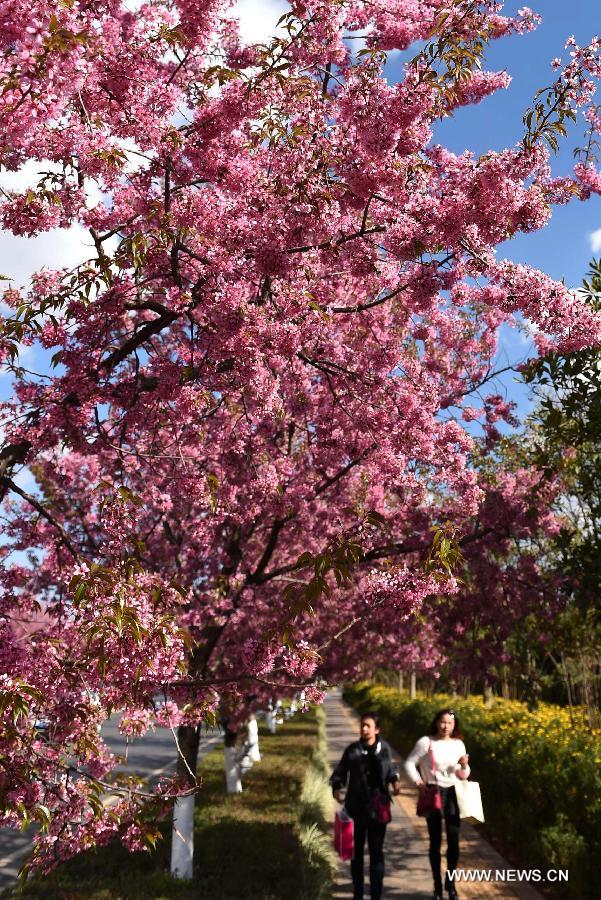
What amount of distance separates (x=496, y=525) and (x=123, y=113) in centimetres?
842

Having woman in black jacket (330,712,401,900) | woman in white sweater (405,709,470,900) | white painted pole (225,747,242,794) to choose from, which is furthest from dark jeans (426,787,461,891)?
white painted pole (225,747,242,794)

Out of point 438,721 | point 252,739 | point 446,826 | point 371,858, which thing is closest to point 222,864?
point 371,858

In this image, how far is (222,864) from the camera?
1088 cm

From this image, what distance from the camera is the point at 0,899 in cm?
906

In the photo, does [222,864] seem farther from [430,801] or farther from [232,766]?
[232,766]

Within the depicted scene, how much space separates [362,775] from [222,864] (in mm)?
3857

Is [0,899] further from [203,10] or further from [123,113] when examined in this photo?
[203,10]

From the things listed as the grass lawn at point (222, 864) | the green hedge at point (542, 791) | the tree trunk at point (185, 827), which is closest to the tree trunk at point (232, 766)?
the grass lawn at point (222, 864)

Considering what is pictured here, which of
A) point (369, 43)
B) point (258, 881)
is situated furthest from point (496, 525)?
point (369, 43)

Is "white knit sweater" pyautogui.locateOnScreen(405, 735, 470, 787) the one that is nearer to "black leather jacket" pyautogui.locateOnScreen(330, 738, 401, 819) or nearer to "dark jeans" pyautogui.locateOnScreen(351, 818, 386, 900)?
"black leather jacket" pyautogui.locateOnScreen(330, 738, 401, 819)

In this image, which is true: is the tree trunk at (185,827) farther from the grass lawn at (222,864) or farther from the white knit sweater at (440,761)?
the white knit sweater at (440,761)

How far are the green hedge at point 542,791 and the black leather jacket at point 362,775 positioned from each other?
206cm

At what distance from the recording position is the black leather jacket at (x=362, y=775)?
827cm

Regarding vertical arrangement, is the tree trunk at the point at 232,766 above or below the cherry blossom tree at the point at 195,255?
below
